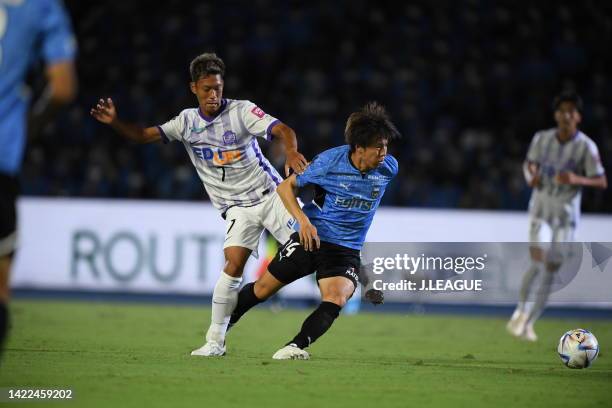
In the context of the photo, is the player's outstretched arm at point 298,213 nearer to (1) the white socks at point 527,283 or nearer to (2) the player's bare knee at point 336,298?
(2) the player's bare knee at point 336,298

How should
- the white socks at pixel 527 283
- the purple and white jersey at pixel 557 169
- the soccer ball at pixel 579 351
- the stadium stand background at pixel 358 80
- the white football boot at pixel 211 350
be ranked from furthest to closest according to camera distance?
the stadium stand background at pixel 358 80, the white socks at pixel 527 283, the purple and white jersey at pixel 557 169, the white football boot at pixel 211 350, the soccer ball at pixel 579 351

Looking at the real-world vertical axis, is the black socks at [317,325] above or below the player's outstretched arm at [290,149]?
below

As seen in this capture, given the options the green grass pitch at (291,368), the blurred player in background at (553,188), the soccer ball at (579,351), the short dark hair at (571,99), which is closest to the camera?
the green grass pitch at (291,368)

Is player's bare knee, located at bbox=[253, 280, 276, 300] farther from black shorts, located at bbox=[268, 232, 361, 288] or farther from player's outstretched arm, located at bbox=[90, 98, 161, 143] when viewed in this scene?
player's outstretched arm, located at bbox=[90, 98, 161, 143]

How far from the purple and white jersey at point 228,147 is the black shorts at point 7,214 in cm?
342

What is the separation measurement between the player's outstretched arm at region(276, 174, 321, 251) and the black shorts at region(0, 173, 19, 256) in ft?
9.71

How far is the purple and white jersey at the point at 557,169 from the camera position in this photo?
10.6m

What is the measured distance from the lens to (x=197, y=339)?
938 cm

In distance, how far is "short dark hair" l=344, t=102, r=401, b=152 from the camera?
707 centimetres

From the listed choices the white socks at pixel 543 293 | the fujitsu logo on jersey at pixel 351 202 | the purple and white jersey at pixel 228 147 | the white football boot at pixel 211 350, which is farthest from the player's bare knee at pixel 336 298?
the white socks at pixel 543 293

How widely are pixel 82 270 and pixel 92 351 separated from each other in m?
7.65

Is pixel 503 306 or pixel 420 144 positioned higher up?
pixel 420 144

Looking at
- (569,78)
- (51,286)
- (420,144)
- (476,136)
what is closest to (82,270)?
(51,286)

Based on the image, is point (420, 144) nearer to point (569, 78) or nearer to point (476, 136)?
point (476, 136)
